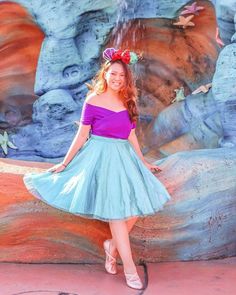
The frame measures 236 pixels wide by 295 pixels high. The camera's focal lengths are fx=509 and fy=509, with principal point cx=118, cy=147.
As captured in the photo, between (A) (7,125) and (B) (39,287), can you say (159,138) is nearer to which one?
(A) (7,125)

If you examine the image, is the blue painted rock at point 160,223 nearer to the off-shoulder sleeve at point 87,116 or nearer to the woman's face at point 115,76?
the off-shoulder sleeve at point 87,116

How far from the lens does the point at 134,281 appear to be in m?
2.36

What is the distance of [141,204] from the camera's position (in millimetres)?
2326

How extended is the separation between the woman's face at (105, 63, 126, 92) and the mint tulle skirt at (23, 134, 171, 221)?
26 centimetres

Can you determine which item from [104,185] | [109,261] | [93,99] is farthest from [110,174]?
[109,261]

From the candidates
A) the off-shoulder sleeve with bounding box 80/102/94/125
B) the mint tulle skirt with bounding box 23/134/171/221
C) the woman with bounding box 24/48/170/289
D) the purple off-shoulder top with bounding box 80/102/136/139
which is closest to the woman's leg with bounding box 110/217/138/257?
the woman with bounding box 24/48/170/289

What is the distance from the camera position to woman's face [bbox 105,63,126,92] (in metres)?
2.42

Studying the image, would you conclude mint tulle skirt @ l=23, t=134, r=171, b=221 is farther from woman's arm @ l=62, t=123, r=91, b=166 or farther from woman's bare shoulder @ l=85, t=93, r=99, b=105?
woman's bare shoulder @ l=85, t=93, r=99, b=105

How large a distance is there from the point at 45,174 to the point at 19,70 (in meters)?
1.82

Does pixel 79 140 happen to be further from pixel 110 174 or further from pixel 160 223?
pixel 160 223

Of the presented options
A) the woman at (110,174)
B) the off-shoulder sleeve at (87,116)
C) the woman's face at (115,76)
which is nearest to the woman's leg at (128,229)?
the woman at (110,174)

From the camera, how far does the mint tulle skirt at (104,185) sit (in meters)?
2.30

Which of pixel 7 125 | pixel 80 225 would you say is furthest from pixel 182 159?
pixel 7 125

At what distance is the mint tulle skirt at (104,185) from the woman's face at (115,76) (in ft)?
0.84
